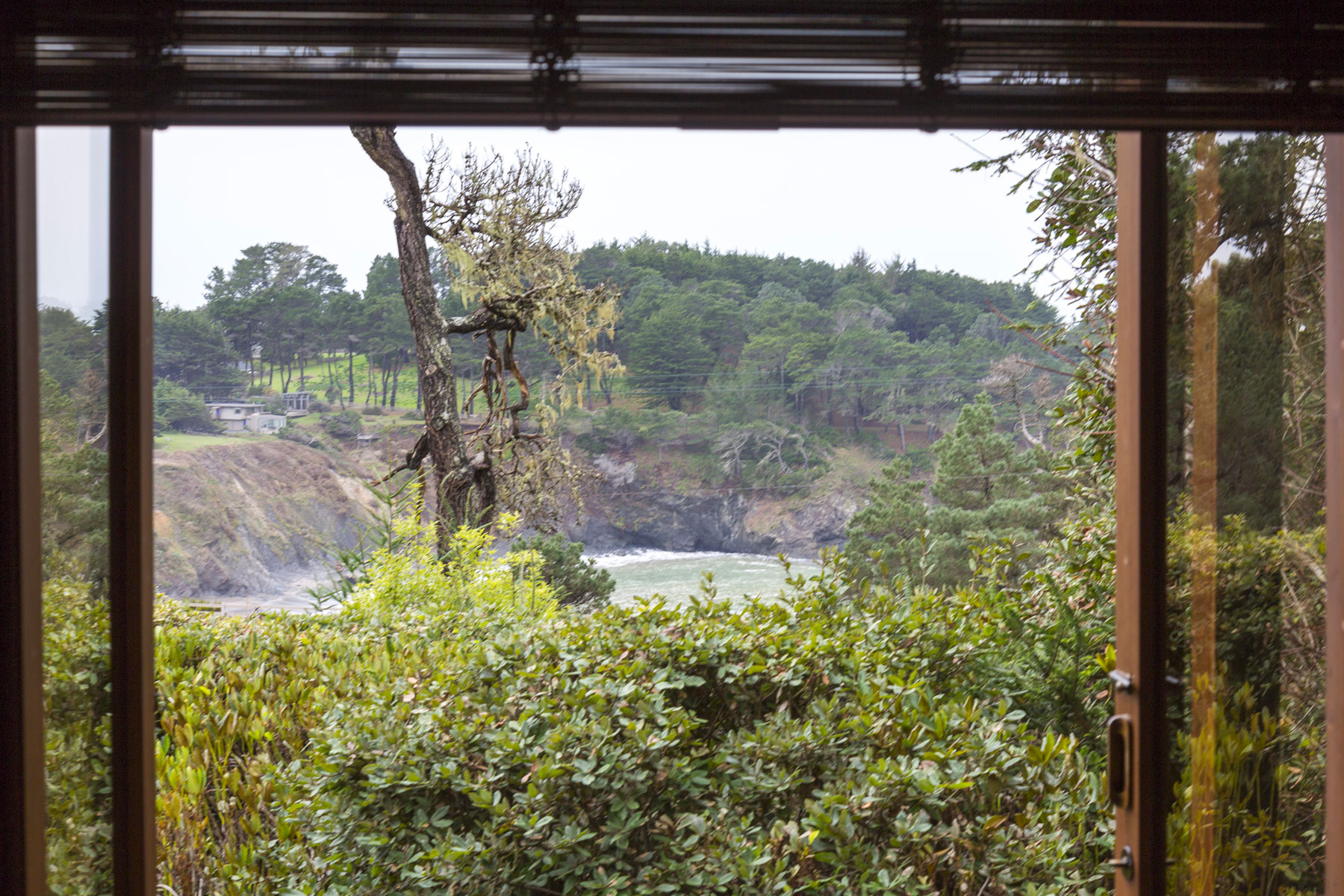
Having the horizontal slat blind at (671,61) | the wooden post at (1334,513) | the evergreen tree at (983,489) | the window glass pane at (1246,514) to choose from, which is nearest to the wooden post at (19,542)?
the horizontal slat blind at (671,61)

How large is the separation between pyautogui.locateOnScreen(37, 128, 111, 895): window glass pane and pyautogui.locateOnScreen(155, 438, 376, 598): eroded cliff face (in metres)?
3.32

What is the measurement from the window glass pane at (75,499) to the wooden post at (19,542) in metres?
0.01

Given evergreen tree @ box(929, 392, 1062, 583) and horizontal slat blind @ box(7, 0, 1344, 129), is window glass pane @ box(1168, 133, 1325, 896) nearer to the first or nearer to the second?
horizontal slat blind @ box(7, 0, 1344, 129)

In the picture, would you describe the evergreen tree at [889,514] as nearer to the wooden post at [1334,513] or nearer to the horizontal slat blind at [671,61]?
the wooden post at [1334,513]

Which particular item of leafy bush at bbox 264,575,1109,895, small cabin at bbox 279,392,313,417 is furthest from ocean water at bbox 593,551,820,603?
leafy bush at bbox 264,575,1109,895

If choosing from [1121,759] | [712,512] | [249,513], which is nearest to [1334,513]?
[1121,759]

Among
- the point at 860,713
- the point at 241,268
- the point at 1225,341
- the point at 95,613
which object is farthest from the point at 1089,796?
the point at 241,268

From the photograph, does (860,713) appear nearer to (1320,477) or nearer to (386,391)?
(1320,477)

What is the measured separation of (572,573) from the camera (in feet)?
16.2

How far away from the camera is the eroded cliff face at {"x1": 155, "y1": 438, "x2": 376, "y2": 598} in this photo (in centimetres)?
444

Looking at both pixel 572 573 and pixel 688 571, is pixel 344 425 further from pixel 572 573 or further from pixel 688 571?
pixel 688 571

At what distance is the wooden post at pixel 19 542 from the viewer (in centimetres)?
106

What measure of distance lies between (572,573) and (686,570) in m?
0.82

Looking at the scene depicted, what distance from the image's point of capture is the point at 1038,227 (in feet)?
9.27
